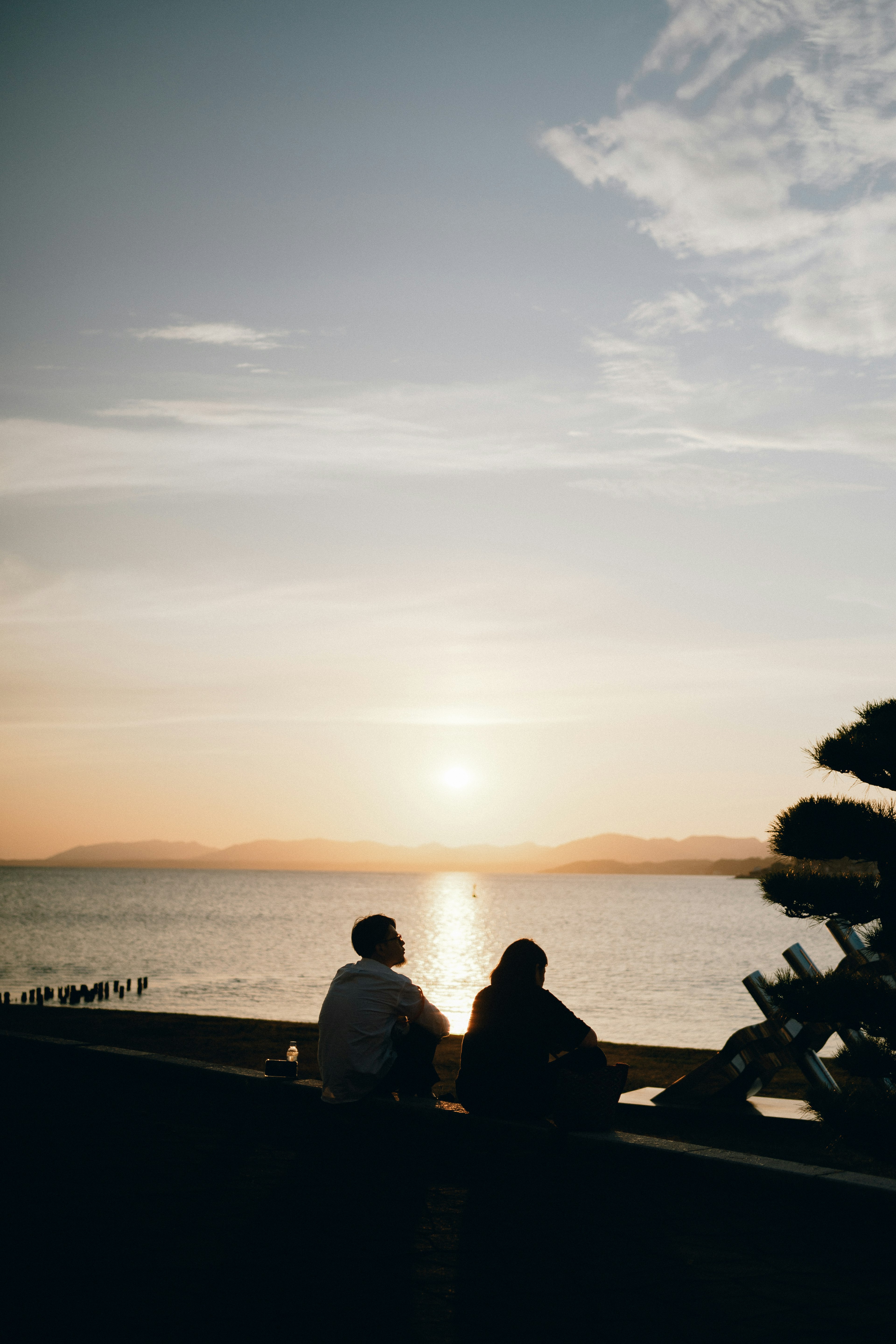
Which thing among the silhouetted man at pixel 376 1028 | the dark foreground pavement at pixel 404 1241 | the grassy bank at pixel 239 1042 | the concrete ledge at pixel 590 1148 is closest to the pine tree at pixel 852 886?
the concrete ledge at pixel 590 1148

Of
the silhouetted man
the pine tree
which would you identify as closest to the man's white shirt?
the silhouetted man

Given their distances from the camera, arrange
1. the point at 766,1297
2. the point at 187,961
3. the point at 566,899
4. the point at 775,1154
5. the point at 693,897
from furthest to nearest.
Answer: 1. the point at 693,897
2. the point at 566,899
3. the point at 187,961
4. the point at 775,1154
5. the point at 766,1297

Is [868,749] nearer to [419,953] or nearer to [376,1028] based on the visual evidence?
[376,1028]

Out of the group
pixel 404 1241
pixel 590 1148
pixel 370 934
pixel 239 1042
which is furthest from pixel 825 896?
pixel 239 1042

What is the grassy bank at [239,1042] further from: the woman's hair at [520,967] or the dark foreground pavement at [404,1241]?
the woman's hair at [520,967]

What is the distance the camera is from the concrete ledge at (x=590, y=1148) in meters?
4.93

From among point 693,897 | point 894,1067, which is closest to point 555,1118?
point 894,1067

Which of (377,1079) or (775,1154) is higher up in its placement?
(377,1079)

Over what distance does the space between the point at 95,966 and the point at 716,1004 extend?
2545cm

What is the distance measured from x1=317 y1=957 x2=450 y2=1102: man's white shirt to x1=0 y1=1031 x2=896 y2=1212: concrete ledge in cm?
17

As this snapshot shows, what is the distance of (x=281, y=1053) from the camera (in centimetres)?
1420

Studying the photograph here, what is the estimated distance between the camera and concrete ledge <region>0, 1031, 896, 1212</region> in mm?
4930

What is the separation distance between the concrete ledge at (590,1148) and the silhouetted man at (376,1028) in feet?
0.50

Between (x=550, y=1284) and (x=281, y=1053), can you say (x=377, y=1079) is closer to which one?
(x=550, y=1284)
